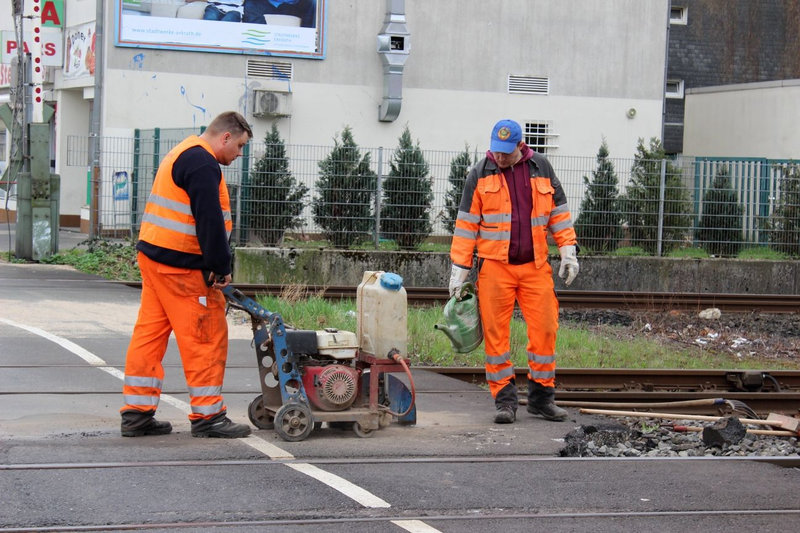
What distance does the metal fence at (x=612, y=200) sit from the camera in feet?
61.7

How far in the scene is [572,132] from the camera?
1033 inches

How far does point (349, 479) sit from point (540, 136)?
806 inches

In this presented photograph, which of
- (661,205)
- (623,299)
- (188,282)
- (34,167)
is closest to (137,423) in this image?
(188,282)

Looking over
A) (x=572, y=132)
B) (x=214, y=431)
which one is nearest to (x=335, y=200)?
(x=572, y=132)

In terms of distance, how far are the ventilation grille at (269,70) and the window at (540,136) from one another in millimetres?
5764

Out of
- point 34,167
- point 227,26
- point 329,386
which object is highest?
point 227,26

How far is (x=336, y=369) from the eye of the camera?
731 centimetres

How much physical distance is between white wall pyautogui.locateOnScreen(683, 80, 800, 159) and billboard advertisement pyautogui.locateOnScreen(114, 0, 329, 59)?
11667mm

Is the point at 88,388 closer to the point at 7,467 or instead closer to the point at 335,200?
the point at 7,467

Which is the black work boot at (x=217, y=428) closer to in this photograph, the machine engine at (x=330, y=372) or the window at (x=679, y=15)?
the machine engine at (x=330, y=372)

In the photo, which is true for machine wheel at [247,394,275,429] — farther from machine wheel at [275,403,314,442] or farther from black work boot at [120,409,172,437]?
black work boot at [120,409,172,437]

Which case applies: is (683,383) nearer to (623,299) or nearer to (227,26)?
(623,299)

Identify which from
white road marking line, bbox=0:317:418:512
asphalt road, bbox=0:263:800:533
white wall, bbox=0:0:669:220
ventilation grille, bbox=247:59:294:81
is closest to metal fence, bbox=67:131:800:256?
white wall, bbox=0:0:669:220

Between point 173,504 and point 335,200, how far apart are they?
13.3 m
